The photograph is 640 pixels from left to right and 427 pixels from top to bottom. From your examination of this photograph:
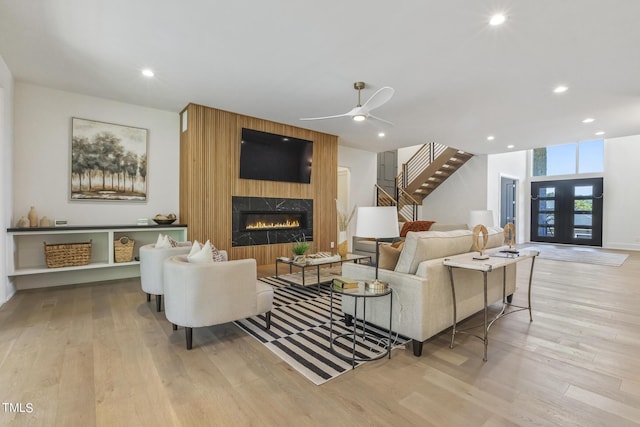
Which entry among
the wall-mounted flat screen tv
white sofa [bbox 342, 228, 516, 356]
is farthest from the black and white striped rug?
the wall-mounted flat screen tv

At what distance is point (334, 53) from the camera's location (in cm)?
332

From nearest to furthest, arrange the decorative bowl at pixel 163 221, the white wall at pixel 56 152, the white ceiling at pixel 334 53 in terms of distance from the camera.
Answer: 1. the white ceiling at pixel 334 53
2. the white wall at pixel 56 152
3. the decorative bowl at pixel 163 221

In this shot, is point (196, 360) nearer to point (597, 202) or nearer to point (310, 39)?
point (310, 39)

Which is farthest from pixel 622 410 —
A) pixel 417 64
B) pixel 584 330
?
pixel 417 64

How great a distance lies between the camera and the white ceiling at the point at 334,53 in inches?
104

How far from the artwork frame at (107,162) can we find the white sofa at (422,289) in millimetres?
4053

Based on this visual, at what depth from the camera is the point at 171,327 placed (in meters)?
2.92

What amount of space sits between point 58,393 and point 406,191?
9838 mm

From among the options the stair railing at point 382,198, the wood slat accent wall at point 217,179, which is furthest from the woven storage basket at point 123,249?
the stair railing at point 382,198

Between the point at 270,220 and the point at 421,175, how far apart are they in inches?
231

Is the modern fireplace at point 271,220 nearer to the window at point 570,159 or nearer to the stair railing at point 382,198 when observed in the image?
the stair railing at point 382,198

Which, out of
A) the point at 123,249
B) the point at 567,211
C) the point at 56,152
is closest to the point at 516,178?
the point at 567,211

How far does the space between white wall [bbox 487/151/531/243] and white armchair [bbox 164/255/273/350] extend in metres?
8.86

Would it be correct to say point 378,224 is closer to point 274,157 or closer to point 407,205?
point 274,157
